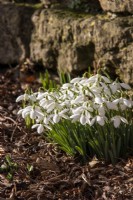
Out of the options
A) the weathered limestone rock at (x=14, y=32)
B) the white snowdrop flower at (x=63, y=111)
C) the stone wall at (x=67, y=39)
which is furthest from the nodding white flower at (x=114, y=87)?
the weathered limestone rock at (x=14, y=32)

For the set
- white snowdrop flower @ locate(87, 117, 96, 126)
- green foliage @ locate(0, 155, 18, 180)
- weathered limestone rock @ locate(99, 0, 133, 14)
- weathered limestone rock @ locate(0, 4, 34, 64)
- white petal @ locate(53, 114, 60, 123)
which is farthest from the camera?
weathered limestone rock @ locate(0, 4, 34, 64)

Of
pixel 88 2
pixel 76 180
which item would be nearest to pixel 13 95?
pixel 88 2

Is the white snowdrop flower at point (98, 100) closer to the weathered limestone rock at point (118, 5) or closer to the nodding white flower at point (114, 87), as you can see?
the nodding white flower at point (114, 87)

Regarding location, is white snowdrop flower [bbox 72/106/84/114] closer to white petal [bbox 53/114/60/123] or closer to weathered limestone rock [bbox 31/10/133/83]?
white petal [bbox 53/114/60/123]

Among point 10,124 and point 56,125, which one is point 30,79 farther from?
point 56,125

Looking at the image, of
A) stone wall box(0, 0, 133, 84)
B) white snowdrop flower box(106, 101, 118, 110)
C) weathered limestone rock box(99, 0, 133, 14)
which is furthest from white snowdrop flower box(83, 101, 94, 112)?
weathered limestone rock box(99, 0, 133, 14)
